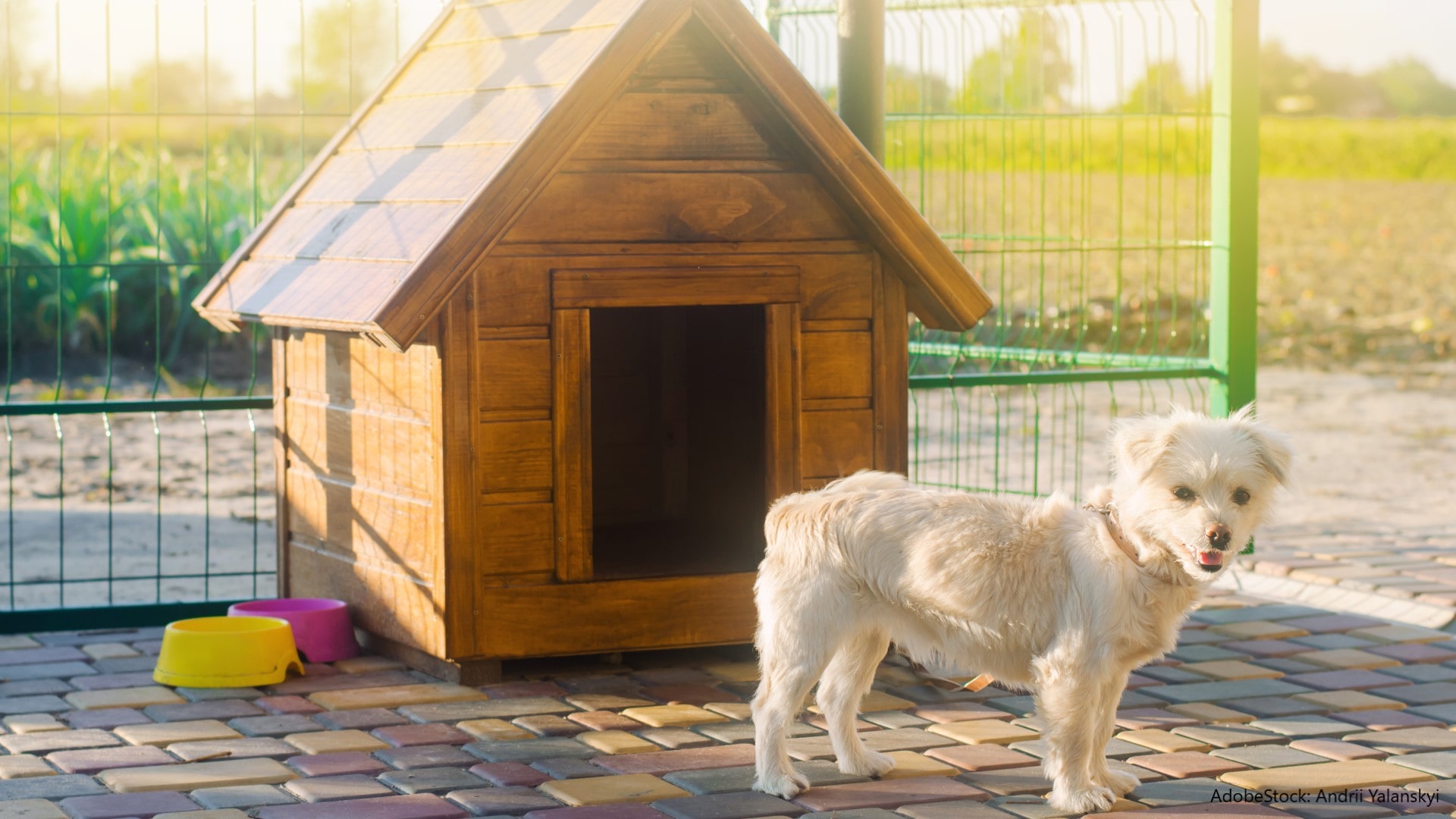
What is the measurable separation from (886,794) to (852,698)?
11.7 inches

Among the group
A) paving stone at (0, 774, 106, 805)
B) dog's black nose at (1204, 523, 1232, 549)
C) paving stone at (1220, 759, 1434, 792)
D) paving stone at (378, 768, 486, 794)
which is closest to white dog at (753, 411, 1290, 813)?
dog's black nose at (1204, 523, 1232, 549)

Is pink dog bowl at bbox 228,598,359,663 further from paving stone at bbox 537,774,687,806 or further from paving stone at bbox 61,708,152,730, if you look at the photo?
paving stone at bbox 537,774,687,806

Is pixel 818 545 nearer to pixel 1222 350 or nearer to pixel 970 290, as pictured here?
pixel 970 290

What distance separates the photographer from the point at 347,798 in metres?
4.20

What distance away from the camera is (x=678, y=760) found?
4.58 metres

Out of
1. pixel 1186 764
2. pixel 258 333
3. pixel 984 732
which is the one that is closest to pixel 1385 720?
pixel 1186 764

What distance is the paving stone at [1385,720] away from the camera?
5004mm

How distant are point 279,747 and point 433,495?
0.97 m

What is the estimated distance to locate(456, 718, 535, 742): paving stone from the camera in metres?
4.80

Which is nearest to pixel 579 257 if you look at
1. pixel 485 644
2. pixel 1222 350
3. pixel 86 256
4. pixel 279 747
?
pixel 485 644

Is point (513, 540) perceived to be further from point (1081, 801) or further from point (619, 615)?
point (1081, 801)

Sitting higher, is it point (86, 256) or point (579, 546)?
point (86, 256)

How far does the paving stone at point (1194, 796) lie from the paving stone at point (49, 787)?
2751mm

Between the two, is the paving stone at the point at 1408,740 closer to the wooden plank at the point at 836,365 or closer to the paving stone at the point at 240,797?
the wooden plank at the point at 836,365
